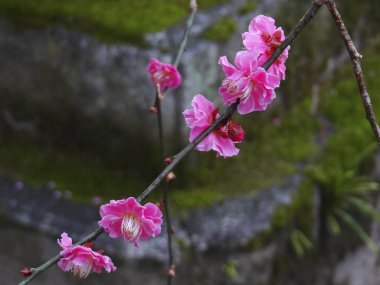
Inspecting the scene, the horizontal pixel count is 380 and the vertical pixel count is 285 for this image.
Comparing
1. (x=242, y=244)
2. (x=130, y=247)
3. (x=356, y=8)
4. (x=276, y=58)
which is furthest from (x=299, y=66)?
(x=276, y=58)

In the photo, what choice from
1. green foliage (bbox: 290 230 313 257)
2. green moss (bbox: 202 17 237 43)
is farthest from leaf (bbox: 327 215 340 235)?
green moss (bbox: 202 17 237 43)

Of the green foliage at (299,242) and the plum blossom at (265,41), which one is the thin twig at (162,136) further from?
the green foliage at (299,242)

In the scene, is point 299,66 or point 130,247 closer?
point 130,247

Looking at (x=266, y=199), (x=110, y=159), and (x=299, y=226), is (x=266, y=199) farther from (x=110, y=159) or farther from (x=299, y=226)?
(x=110, y=159)

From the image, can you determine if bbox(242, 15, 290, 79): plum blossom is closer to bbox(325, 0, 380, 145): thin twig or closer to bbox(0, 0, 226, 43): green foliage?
bbox(325, 0, 380, 145): thin twig

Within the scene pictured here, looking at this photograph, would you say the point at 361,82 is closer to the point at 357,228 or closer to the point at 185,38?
the point at 185,38

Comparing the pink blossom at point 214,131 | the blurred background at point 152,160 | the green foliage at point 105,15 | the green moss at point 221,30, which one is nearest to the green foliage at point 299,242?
the blurred background at point 152,160
